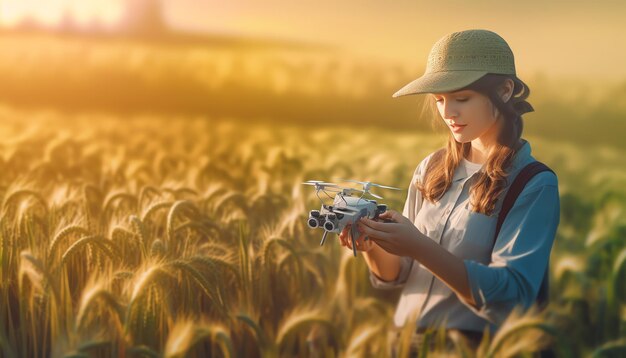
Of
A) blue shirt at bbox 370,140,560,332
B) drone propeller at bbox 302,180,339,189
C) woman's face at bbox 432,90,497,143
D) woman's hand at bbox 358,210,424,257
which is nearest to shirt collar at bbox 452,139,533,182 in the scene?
blue shirt at bbox 370,140,560,332

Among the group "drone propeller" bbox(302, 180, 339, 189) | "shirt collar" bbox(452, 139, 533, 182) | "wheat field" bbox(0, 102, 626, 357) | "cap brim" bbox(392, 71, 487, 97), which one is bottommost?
"wheat field" bbox(0, 102, 626, 357)

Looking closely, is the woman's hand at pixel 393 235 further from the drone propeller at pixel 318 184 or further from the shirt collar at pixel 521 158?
the shirt collar at pixel 521 158

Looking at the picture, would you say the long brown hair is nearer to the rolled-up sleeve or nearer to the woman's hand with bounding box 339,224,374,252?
the rolled-up sleeve

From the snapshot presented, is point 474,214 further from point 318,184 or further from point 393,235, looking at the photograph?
point 318,184

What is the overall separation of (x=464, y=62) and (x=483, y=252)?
64 centimetres

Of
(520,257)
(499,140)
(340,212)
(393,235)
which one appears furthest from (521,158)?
(340,212)

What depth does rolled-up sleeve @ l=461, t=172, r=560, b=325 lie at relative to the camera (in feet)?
7.02

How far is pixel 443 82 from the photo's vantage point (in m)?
2.21

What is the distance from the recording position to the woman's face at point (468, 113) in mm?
2240

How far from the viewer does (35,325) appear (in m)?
2.66

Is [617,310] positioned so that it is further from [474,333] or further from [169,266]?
[169,266]

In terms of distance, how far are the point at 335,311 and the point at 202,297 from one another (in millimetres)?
Answer: 572

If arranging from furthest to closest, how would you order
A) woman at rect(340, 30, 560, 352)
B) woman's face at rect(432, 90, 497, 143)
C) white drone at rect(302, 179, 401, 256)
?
woman's face at rect(432, 90, 497, 143) < woman at rect(340, 30, 560, 352) < white drone at rect(302, 179, 401, 256)

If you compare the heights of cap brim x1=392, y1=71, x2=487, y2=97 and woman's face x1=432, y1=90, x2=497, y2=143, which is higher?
cap brim x1=392, y1=71, x2=487, y2=97
